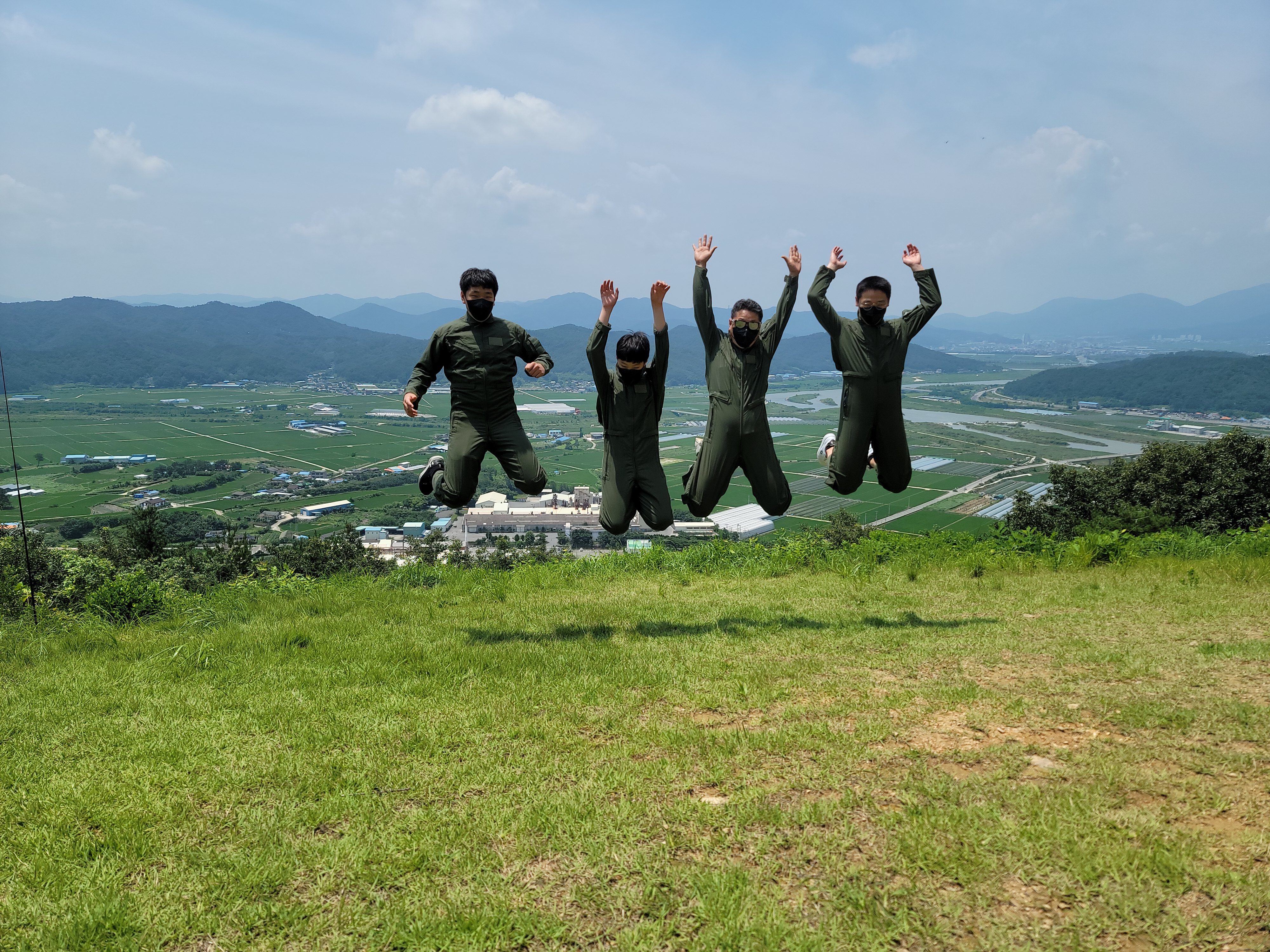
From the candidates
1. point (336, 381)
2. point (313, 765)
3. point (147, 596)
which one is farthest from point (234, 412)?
point (313, 765)

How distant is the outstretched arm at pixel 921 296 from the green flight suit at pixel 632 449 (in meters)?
Result: 2.62

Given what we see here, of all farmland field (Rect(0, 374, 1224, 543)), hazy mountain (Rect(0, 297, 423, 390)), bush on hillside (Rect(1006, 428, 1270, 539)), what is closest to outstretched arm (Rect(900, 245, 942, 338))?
bush on hillside (Rect(1006, 428, 1270, 539))

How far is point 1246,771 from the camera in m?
4.77

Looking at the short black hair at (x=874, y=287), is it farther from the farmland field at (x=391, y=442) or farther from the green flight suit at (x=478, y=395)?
the farmland field at (x=391, y=442)

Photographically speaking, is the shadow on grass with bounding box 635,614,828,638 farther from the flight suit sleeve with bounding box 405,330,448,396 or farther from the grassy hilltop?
the flight suit sleeve with bounding box 405,330,448,396

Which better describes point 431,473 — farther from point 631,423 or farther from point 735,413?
point 735,413

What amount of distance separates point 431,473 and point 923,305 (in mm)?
5774

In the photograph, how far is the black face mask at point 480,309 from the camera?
7801 millimetres

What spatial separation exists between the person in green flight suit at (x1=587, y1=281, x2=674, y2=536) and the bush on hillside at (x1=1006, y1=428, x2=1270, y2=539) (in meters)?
13.9

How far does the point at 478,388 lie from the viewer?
7.95 m

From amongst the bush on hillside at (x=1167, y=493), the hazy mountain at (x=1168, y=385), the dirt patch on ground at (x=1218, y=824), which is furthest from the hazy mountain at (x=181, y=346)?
the dirt patch on ground at (x=1218, y=824)

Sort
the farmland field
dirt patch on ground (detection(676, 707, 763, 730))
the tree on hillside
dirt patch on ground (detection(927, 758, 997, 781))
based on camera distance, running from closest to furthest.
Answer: dirt patch on ground (detection(927, 758, 997, 781)) → dirt patch on ground (detection(676, 707, 763, 730)) → the tree on hillside → the farmland field

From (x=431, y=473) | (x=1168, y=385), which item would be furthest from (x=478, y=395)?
(x=1168, y=385)

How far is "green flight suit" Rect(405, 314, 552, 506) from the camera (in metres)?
7.89
